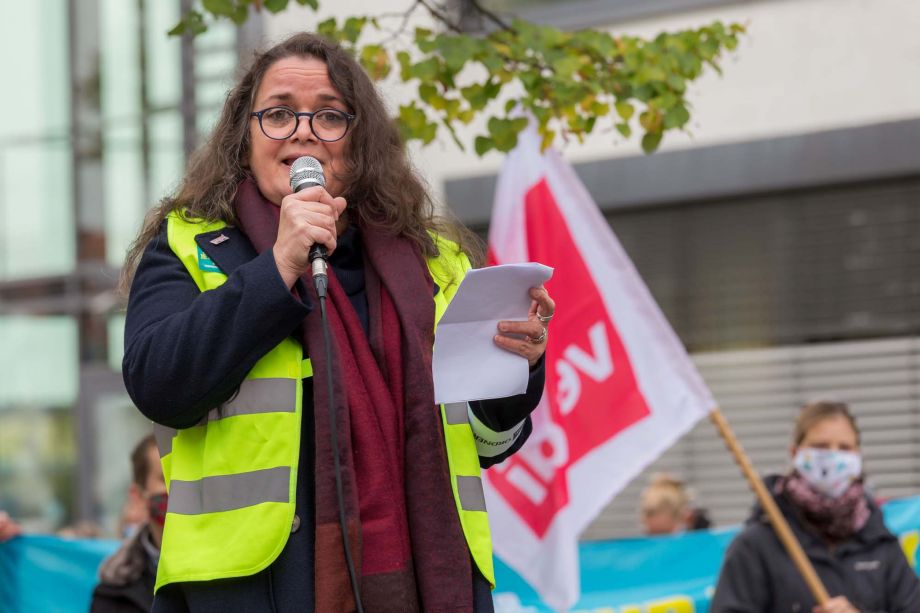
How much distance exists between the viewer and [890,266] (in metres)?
9.77

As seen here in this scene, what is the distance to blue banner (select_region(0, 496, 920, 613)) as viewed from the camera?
6.28 meters

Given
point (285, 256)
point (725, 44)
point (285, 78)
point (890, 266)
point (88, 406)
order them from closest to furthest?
point (285, 256) < point (285, 78) < point (725, 44) < point (890, 266) < point (88, 406)

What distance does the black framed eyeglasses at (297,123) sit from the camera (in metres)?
2.87

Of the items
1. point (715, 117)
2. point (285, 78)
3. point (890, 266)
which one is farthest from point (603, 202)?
point (285, 78)

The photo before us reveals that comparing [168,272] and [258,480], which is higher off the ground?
[168,272]

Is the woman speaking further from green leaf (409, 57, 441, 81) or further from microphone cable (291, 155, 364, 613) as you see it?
green leaf (409, 57, 441, 81)

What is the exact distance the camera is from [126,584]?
544 centimetres

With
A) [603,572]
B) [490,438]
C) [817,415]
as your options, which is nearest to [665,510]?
[603,572]

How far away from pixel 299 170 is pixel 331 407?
450 mm

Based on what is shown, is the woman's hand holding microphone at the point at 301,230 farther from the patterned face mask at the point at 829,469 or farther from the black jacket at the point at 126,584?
the patterned face mask at the point at 829,469

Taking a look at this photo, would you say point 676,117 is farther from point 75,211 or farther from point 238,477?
point 75,211

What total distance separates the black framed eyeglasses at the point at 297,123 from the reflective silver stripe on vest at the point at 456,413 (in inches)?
22.4

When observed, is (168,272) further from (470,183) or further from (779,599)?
(470,183)

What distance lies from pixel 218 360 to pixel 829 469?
13.3 ft
